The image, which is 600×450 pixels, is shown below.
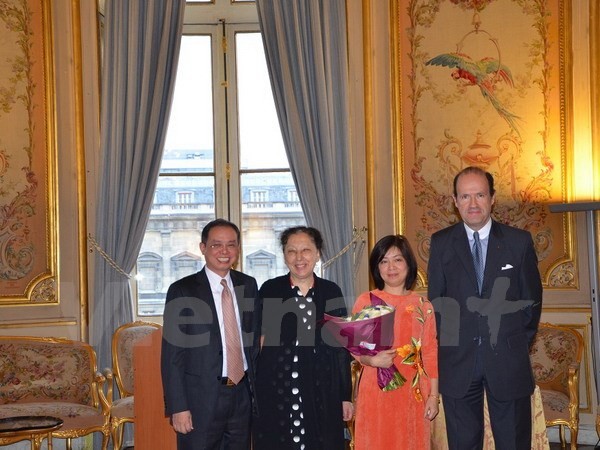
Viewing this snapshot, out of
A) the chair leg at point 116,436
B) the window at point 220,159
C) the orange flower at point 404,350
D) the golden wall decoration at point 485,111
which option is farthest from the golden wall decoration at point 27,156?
the orange flower at point 404,350

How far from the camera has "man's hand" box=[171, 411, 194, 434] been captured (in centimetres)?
334

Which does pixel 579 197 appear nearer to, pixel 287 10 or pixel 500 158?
pixel 500 158

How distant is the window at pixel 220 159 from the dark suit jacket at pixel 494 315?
119 inches

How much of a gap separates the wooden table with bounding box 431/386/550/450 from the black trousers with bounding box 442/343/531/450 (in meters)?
0.24

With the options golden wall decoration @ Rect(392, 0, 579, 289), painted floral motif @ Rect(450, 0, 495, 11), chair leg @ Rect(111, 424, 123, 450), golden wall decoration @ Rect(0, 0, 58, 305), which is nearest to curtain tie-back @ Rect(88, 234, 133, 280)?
golden wall decoration @ Rect(0, 0, 58, 305)

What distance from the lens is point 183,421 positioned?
11.0 feet

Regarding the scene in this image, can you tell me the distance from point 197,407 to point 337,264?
2.59 metres

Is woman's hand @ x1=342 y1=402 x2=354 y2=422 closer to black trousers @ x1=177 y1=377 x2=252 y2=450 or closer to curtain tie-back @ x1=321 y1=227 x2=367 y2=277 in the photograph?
black trousers @ x1=177 y1=377 x2=252 y2=450

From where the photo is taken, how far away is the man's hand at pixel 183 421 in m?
3.34

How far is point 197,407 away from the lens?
338 centimetres

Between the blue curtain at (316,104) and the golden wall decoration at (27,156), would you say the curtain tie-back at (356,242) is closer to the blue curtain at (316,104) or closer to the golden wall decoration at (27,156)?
the blue curtain at (316,104)

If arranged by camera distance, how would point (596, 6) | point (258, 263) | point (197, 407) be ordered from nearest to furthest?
point (197, 407)
point (596, 6)
point (258, 263)

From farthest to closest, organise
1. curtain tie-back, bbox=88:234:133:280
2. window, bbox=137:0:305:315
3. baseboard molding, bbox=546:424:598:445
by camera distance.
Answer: window, bbox=137:0:305:315
curtain tie-back, bbox=88:234:133:280
baseboard molding, bbox=546:424:598:445

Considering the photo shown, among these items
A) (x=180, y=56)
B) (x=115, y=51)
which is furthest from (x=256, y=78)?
(x=115, y=51)
